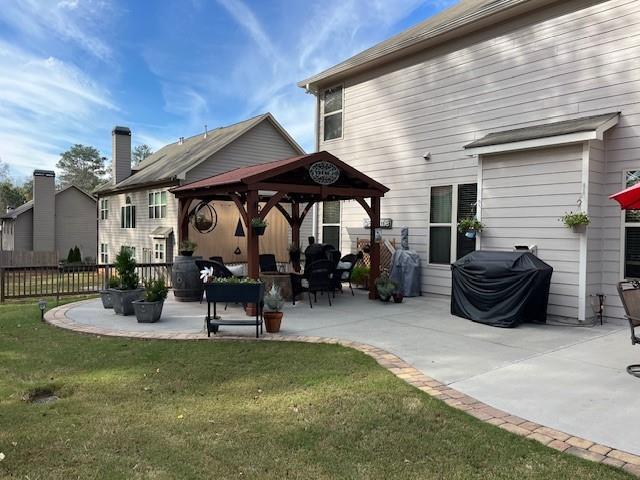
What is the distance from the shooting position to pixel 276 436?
3.06 m

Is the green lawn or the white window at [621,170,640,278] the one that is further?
the white window at [621,170,640,278]

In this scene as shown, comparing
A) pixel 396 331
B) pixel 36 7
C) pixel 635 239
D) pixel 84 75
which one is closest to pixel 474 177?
pixel 635 239

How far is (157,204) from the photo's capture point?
18.1m

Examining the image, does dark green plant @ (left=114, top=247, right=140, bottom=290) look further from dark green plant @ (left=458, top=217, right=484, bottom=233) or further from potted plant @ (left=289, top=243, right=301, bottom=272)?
dark green plant @ (left=458, top=217, right=484, bottom=233)

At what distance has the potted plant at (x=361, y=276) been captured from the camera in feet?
34.7

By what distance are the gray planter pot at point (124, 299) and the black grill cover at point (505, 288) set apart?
17.3 feet

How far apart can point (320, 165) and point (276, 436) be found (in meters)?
5.76

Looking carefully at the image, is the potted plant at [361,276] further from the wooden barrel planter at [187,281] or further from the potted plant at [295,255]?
the wooden barrel planter at [187,281]

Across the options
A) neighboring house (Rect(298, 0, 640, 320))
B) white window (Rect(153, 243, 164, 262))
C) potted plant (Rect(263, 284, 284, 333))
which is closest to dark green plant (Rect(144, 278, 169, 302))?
potted plant (Rect(263, 284, 284, 333))

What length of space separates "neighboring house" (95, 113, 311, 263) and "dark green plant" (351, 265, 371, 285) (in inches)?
267

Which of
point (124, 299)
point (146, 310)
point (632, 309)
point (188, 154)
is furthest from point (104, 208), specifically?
point (632, 309)

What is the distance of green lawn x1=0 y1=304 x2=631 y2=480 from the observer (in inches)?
105

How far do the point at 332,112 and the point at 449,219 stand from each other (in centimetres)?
449

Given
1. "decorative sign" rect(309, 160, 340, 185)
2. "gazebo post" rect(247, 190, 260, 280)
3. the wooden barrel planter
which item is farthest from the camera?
the wooden barrel planter
